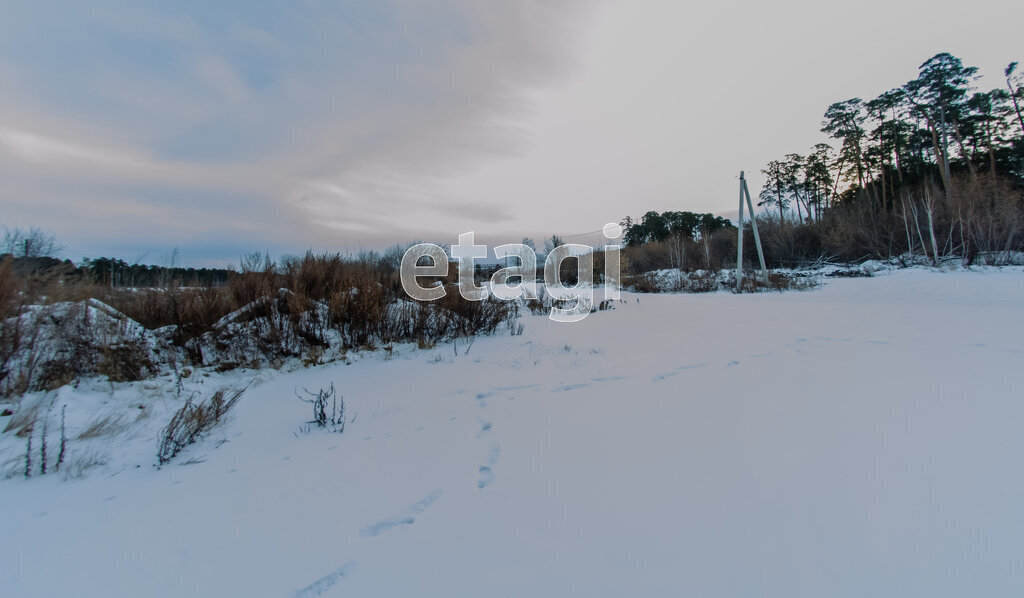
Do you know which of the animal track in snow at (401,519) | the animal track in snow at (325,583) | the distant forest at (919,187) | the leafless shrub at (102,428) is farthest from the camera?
the distant forest at (919,187)

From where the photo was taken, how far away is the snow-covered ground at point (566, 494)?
1376mm

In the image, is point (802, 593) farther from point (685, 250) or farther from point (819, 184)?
point (819, 184)

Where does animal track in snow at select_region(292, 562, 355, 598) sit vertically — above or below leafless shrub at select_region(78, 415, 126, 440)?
below

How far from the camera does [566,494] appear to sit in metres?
1.89

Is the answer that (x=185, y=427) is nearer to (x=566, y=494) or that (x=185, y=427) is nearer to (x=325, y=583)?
(x=325, y=583)

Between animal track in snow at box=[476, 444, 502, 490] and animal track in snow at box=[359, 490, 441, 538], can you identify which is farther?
animal track in snow at box=[476, 444, 502, 490]

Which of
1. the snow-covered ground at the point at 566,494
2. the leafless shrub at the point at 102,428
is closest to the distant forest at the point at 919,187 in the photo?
the snow-covered ground at the point at 566,494

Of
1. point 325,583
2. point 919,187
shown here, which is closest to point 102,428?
point 325,583

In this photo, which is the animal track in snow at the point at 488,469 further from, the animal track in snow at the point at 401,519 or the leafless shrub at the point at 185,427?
the leafless shrub at the point at 185,427

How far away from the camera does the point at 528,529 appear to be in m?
1.64

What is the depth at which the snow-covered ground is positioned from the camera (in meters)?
1.38

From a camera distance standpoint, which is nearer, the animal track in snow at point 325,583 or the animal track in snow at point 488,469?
the animal track in snow at point 325,583

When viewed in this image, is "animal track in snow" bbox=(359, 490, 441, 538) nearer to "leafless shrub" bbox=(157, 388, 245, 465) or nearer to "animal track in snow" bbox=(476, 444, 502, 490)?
"animal track in snow" bbox=(476, 444, 502, 490)

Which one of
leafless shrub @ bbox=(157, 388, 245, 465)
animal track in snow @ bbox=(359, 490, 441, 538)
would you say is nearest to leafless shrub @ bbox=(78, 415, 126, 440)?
leafless shrub @ bbox=(157, 388, 245, 465)
